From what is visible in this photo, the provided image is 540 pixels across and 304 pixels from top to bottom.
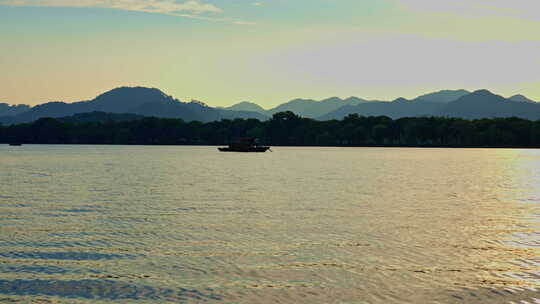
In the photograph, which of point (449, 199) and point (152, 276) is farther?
point (449, 199)

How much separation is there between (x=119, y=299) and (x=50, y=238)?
12847 millimetres

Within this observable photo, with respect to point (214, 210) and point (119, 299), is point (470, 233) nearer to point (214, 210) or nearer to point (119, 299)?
point (214, 210)

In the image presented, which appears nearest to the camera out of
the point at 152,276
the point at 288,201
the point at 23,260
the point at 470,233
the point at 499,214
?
the point at 152,276

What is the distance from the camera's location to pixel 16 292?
19.2 m

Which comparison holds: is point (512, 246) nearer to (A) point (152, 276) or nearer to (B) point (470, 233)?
(B) point (470, 233)

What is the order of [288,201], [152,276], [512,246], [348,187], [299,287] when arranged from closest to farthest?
[299,287] < [152,276] < [512,246] < [288,201] < [348,187]

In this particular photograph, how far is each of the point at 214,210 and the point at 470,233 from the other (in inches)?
764

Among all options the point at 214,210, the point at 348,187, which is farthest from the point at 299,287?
the point at 348,187

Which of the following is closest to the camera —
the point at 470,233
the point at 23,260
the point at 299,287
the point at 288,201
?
the point at 299,287

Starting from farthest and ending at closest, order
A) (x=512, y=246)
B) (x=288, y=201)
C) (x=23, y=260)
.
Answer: (x=288, y=201) < (x=512, y=246) < (x=23, y=260)

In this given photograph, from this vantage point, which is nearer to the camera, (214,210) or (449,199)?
(214,210)

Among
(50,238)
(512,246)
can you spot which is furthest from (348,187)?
(50,238)

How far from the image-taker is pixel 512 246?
28828 mm

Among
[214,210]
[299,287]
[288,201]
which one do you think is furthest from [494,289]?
[288,201]
